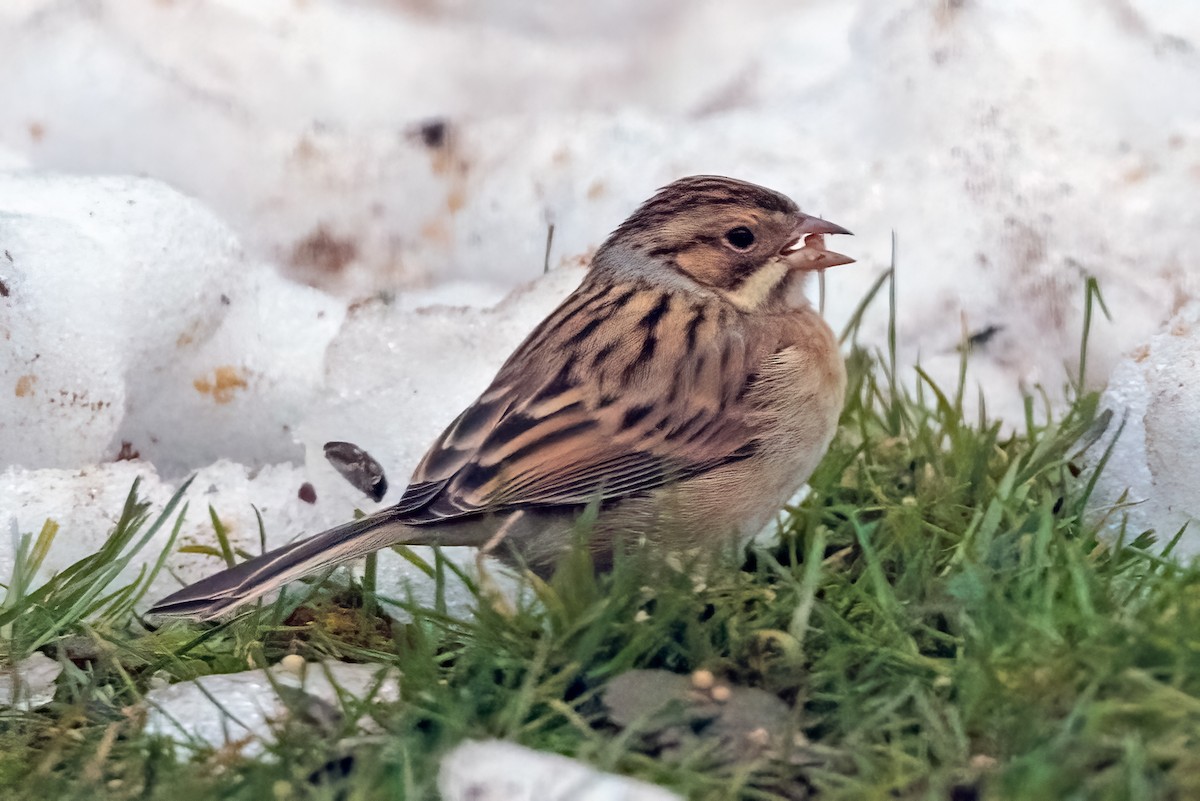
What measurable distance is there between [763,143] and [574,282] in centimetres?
113

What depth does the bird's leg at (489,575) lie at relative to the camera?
2.64m

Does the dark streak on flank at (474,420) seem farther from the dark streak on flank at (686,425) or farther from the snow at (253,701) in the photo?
the snow at (253,701)

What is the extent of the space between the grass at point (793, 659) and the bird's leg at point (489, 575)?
3 cm

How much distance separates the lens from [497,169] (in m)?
4.94

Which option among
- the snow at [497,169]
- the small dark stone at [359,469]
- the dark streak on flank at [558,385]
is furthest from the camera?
the snow at [497,169]

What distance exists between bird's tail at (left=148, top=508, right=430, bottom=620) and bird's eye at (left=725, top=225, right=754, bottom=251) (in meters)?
1.05

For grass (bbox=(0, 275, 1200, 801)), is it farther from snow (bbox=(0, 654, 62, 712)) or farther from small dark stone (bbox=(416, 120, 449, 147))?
small dark stone (bbox=(416, 120, 449, 147))

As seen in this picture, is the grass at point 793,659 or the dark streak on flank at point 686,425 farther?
the dark streak on flank at point 686,425

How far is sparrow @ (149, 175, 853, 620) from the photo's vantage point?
2744mm

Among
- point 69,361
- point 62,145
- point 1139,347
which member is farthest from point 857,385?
point 62,145

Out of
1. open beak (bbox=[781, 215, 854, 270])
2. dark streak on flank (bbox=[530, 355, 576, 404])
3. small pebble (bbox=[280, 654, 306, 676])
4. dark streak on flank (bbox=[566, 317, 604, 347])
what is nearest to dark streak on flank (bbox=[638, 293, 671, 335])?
dark streak on flank (bbox=[566, 317, 604, 347])

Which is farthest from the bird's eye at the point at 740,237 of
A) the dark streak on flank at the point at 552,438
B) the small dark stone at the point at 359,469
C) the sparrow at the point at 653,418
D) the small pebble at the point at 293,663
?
the small pebble at the point at 293,663

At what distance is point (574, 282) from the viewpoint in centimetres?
424

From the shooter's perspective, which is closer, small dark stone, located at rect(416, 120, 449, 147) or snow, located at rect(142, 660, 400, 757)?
snow, located at rect(142, 660, 400, 757)
